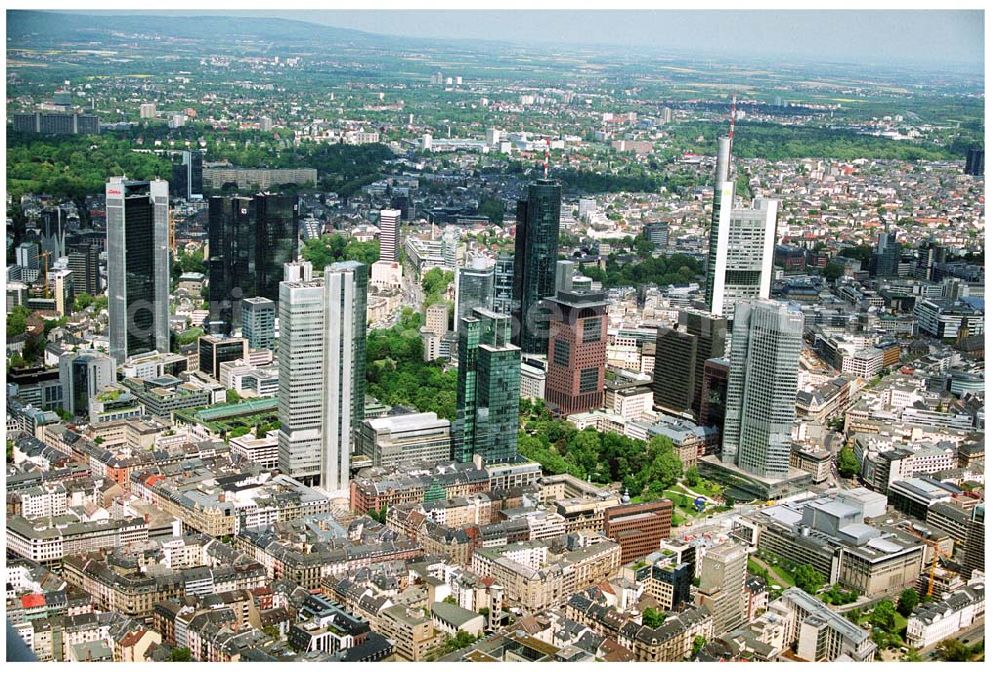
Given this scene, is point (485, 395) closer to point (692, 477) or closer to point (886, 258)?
point (692, 477)

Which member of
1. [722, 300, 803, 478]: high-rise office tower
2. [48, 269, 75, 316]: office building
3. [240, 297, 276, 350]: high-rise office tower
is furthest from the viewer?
[48, 269, 75, 316]: office building

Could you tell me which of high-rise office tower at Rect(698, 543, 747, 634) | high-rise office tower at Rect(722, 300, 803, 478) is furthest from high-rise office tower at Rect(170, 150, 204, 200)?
high-rise office tower at Rect(698, 543, 747, 634)

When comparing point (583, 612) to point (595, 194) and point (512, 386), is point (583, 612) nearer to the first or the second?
point (512, 386)

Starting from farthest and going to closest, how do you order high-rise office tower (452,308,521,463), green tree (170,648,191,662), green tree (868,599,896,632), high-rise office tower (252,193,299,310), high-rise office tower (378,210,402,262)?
1. high-rise office tower (378,210,402,262)
2. high-rise office tower (252,193,299,310)
3. high-rise office tower (452,308,521,463)
4. green tree (868,599,896,632)
5. green tree (170,648,191,662)

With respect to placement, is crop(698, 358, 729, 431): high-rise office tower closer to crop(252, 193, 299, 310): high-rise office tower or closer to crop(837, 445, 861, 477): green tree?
crop(837, 445, 861, 477): green tree

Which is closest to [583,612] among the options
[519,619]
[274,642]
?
[519,619]

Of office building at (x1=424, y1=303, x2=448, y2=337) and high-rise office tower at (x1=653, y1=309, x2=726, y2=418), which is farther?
office building at (x1=424, y1=303, x2=448, y2=337)

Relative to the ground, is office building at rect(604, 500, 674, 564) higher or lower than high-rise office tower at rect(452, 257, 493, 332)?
lower

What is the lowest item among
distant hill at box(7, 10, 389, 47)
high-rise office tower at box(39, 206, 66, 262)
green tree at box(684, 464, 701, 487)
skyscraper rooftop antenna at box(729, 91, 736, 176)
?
green tree at box(684, 464, 701, 487)
